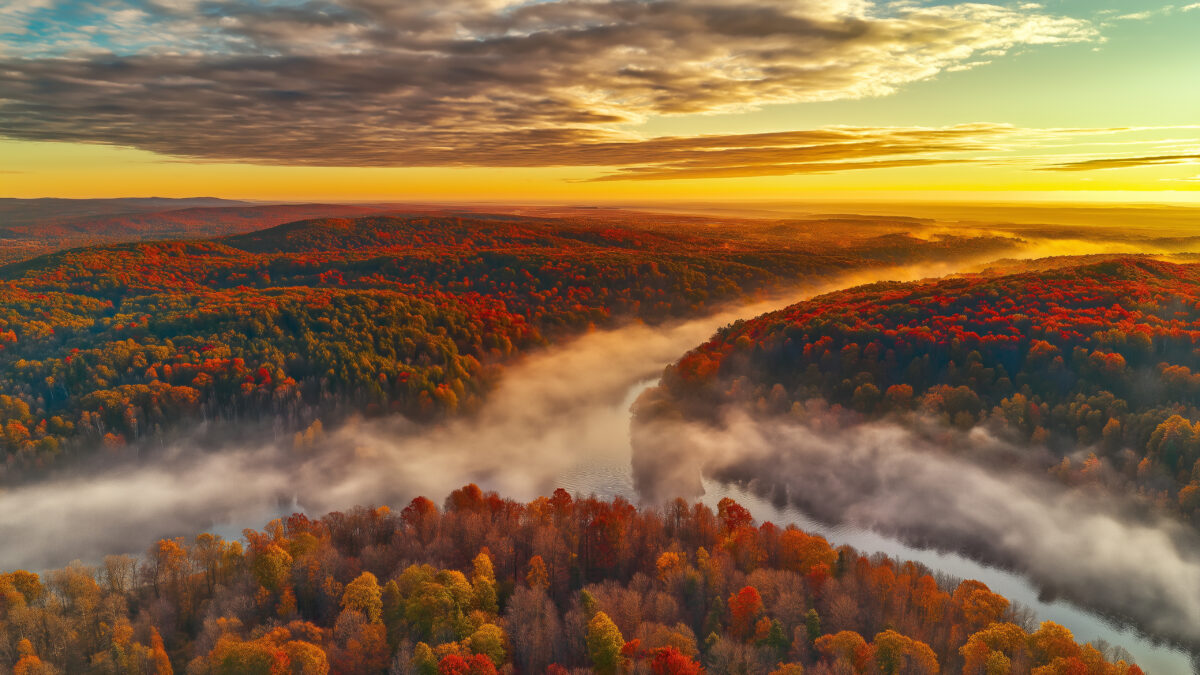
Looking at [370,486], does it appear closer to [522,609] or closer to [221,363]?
[221,363]

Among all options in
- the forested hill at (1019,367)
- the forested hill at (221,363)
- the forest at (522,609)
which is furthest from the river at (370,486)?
the forested hill at (1019,367)

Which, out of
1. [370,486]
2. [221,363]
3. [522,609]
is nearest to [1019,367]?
[522,609]

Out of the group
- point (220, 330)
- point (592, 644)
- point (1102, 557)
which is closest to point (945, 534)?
point (1102, 557)

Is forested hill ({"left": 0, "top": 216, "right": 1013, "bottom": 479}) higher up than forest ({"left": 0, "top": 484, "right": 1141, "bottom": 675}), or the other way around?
forested hill ({"left": 0, "top": 216, "right": 1013, "bottom": 479})

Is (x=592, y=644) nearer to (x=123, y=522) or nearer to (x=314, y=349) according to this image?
(x=123, y=522)

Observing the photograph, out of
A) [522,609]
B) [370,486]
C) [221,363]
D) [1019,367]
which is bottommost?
[370,486]

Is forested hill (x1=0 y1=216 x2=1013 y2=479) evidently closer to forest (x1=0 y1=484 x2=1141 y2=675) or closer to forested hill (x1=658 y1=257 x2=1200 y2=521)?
forest (x1=0 y1=484 x2=1141 y2=675)

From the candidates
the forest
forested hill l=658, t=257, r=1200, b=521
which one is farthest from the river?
forested hill l=658, t=257, r=1200, b=521
